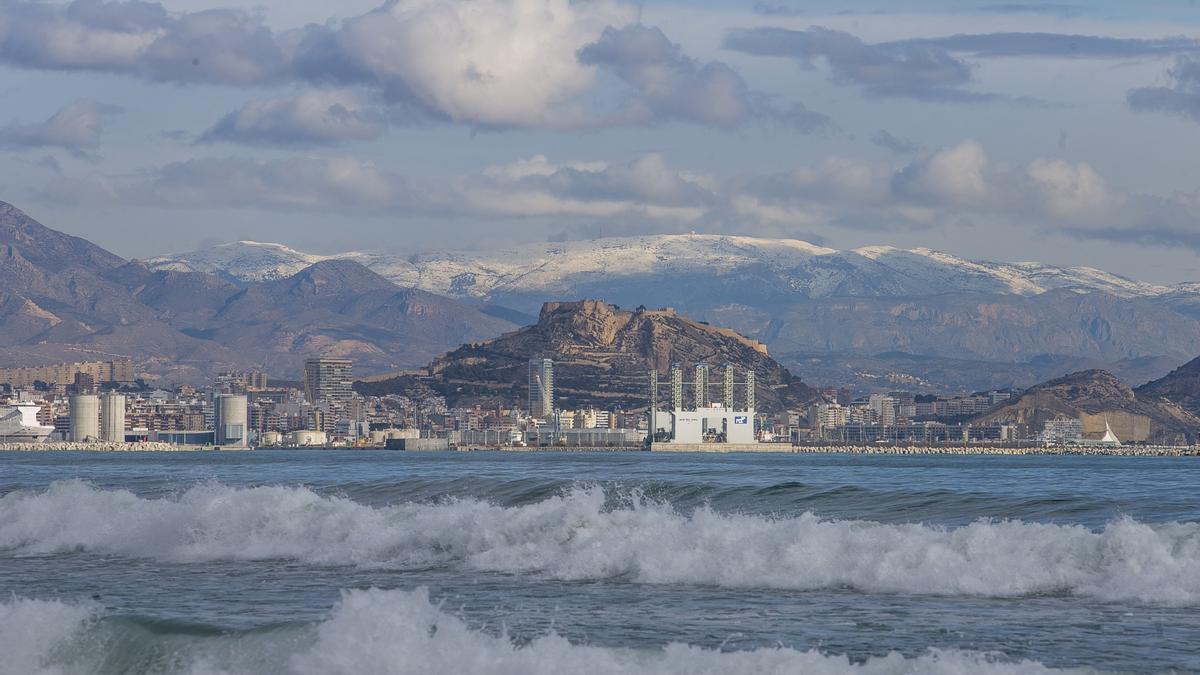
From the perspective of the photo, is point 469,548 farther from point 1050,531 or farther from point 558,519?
point 1050,531

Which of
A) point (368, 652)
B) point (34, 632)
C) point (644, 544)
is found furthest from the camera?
point (644, 544)

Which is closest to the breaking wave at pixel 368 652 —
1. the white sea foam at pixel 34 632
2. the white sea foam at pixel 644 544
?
the white sea foam at pixel 34 632

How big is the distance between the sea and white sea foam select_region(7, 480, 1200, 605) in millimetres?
67

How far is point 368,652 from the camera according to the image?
24406mm

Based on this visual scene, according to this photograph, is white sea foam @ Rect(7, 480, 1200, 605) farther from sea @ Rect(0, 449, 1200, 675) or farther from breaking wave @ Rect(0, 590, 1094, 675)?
breaking wave @ Rect(0, 590, 1094, 675)

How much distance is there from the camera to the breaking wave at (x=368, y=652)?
23.4 metres

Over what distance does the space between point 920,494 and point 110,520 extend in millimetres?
23541

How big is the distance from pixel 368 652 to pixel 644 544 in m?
12.9

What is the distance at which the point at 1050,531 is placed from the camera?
111 feet

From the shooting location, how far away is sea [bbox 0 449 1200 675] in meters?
24.6

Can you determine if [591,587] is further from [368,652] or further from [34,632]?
[34,632]

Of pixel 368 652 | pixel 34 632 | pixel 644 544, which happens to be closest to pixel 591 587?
pixel 644 544

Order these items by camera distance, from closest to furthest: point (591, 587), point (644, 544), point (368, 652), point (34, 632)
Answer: point (368, 652) → point (34, 632) → point (591, 587) → point (644, 544)

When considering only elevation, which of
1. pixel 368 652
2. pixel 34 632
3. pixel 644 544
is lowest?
pixel 368 652
